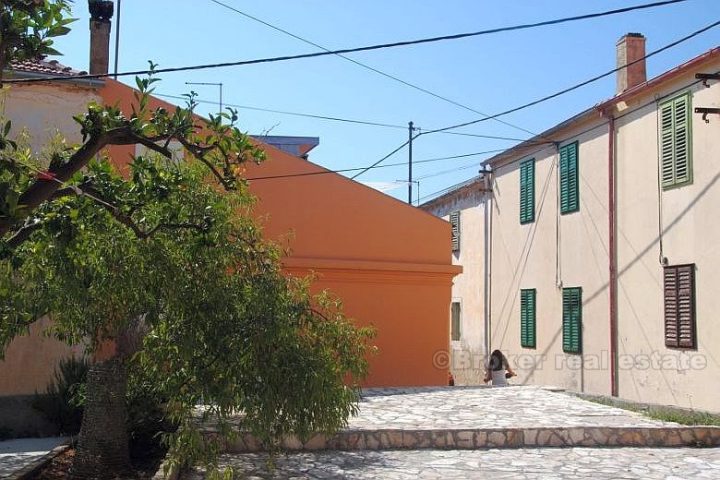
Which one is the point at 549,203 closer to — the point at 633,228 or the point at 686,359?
the point at 633,228

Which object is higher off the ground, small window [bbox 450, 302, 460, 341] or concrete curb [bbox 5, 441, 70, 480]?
small window [bbox 450, 302, 460, 341]

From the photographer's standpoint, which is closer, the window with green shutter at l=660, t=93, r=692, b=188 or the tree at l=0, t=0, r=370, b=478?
the tree at l=0, t=0, r=370, b=478

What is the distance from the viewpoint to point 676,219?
1351cm

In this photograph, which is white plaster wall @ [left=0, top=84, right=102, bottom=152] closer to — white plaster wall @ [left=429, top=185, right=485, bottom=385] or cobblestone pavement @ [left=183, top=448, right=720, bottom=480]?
cobblestone pavement @ [left=183, top=448, right=720, bottom=480]

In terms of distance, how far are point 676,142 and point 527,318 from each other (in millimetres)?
6753

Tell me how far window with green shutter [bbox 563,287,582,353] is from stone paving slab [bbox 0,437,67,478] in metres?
10.7

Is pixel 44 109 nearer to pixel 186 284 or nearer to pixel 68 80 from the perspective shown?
pixel 68 80

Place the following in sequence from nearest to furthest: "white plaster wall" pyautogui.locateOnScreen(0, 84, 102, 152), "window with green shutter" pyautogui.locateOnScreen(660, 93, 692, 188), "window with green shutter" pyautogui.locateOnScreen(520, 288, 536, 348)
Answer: "white plaster wall" pyautogui.locateOnScreen(0, 84, 102, 152), "window with green shutter" pyautogui.locateOnScreen(660, 93, 692, 188), "window with green shutter" pyautogui.locateOnScreen(520, 288, 536, 348)

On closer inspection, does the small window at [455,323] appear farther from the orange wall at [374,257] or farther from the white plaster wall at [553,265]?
the orange wall at [374,257]

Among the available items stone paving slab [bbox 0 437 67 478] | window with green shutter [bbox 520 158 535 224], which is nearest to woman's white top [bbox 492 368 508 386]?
window with green shutter [bbox 520 158 535 224]

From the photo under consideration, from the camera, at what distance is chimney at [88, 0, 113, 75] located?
1325cm

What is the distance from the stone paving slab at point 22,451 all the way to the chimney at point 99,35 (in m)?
6.27

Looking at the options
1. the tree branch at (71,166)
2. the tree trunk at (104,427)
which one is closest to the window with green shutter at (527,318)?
the tree trunk at (104,427)

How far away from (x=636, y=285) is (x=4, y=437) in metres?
11.2
